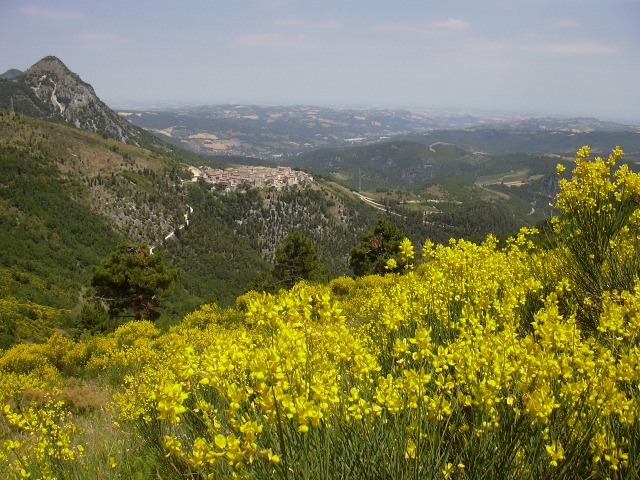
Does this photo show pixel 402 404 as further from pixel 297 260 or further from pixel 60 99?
pixel 60 99

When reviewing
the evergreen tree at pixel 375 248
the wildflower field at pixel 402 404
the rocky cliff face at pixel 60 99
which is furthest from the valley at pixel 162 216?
the wildflower field at pixel 402 404

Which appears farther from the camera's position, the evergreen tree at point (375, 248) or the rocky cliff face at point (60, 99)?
the rocky cliff face at point (60, 99)

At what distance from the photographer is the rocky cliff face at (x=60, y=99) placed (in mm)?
172375

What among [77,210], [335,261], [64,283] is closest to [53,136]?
[77,210]

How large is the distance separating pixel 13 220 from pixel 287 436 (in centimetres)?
8000

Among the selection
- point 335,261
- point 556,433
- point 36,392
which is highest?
point 556,433

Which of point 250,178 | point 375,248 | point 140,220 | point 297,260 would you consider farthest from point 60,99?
point 375,248

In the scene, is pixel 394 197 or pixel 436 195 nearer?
pixel 394 197

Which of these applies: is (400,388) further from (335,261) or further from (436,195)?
(436,195)

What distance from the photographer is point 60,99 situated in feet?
602

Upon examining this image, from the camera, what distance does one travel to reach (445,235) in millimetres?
128875

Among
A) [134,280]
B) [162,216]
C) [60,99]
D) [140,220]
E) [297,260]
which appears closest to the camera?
[134,280]

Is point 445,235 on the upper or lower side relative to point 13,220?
lower

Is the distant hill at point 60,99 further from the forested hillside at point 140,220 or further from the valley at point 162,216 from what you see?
the forested hillside at point 140,220
